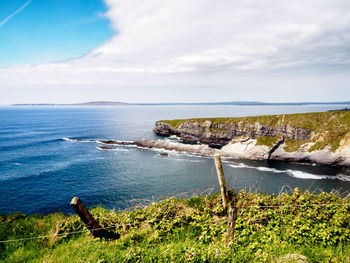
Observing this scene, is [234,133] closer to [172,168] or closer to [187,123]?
[187,123]

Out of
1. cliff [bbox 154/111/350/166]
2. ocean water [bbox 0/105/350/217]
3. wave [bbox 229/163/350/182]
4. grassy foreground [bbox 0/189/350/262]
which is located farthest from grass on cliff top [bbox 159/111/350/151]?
grassy foreground [bbox 0/189/350/262]

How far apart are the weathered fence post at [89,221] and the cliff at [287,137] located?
55676mm

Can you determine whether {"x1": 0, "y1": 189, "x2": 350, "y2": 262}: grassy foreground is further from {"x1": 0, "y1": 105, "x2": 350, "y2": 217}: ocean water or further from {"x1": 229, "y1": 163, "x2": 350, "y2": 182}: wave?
{"x1": 229, "y1": 163, "x2": 350, "y2": 182}: wave

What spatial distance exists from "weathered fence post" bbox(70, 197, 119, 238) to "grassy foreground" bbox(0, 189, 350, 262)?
310 mm

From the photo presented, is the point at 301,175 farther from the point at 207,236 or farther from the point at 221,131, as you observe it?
the point at 207,236

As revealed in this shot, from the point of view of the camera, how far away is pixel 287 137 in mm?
60781

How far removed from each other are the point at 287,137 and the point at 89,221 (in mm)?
66332

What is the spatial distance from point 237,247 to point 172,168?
41017 mm

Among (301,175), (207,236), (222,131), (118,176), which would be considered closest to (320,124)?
(301,175)

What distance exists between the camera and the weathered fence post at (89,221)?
663 centimetres

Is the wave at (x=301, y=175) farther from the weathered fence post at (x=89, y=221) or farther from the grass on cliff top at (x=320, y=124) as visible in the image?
the weathered fence post at (x=89, y=221)

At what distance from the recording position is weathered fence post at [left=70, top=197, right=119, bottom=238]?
663 cm

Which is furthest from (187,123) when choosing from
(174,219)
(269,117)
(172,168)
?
(174,219)

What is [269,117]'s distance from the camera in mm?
69125
